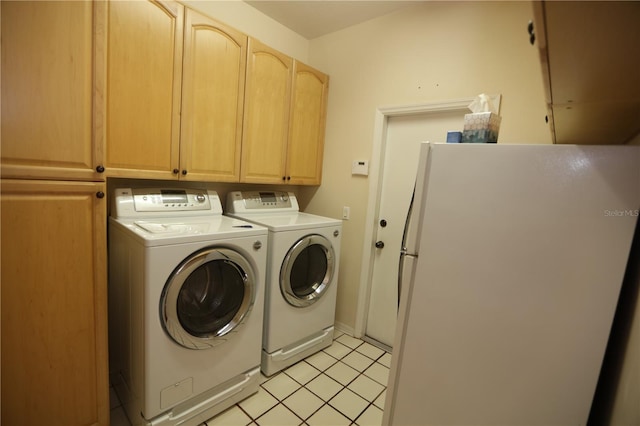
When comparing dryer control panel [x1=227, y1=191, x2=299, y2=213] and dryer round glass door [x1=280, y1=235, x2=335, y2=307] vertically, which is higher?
dryer control panel [x1=227, y1=191, x2=299, y2=213]

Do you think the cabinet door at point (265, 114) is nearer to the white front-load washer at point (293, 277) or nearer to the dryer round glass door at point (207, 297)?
the white front-load washer at point (293, 277)

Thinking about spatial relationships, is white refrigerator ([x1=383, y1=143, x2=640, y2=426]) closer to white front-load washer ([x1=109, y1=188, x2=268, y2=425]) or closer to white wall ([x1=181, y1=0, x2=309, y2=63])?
white front-load washer ([x1=109, y1=188, x2=268, y2=425])

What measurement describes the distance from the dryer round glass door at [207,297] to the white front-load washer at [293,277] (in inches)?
9.6

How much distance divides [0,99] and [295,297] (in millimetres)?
1731

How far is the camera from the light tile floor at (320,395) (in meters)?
1.67

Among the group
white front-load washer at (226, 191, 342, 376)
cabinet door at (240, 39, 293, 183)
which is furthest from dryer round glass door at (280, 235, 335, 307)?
cabinet door at (240, 39, 293, 183)

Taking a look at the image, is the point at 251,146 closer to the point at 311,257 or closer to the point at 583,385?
the point at 311,257

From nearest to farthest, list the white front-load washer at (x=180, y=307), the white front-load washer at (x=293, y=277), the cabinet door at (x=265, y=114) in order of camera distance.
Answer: the white front-load washer at (x=180, y=307) → the white front-load washer at (x=293, y=277) → the cabinet door at (x=265, y=114)

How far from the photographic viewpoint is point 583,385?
2.93 feet

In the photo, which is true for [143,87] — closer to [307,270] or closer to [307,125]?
[307,125]

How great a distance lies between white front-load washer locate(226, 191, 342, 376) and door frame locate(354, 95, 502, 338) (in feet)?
1.05

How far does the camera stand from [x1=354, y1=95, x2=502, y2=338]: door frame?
221cm

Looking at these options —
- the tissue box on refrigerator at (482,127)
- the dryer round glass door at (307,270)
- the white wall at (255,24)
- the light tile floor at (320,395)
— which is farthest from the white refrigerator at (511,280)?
the white wall at (255,24)

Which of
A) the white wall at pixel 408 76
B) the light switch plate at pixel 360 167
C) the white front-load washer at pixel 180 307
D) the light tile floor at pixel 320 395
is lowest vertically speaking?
the light tile floor at pixel 320 395
